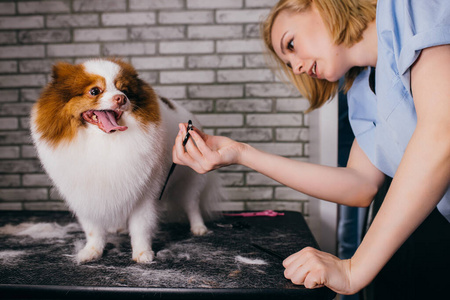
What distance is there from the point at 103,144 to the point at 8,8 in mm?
1787

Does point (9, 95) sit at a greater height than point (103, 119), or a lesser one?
greater

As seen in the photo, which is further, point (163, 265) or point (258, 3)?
point (258, 3)

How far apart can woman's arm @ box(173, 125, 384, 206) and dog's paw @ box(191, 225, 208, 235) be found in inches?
14.5

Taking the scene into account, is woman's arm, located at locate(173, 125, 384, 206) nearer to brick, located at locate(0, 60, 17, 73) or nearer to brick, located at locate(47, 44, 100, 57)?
brick, located at locate(47, 44, 100, 57)

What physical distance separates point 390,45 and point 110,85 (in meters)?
0.72

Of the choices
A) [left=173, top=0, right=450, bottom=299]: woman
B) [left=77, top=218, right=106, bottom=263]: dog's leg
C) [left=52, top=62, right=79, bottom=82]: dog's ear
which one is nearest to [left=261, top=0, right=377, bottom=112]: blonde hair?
[left=173, top=0, right=450, bottom=299]: woman

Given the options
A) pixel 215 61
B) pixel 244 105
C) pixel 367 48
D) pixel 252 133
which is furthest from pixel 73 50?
pixel 367 48

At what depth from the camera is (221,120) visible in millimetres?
2174

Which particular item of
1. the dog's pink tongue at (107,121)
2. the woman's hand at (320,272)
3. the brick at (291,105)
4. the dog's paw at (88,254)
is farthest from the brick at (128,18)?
the woman's hand at (320,272)

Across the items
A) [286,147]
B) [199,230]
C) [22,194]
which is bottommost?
[22,194]

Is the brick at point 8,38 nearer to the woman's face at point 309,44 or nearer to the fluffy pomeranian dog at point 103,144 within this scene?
the fluffy pomeranian dog at point 103,144

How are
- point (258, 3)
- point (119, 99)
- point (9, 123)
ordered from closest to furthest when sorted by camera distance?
1. point (119, 99)
2. point (258, 3)
3. point (9, 123)

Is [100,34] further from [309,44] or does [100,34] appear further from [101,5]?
[309,44]

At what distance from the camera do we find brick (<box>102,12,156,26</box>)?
211cm
